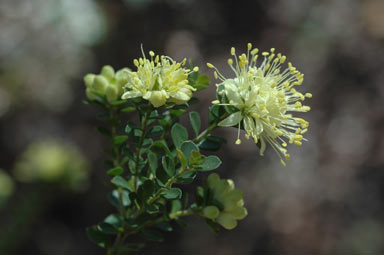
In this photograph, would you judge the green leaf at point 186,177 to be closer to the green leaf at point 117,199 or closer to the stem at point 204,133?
the stem at point 204,133

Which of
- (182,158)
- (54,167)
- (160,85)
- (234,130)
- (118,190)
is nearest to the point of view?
(182,158)

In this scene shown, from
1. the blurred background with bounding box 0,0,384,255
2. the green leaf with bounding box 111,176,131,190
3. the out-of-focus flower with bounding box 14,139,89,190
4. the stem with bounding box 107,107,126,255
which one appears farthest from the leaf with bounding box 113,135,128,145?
the blurred background with bounding box 0,0,384,255

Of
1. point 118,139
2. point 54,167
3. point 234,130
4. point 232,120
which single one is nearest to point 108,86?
point 118,139

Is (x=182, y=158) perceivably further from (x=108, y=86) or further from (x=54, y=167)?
(x=54, y=167)

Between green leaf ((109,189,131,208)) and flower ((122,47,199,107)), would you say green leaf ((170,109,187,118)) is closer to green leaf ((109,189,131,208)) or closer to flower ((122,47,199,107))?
flower ((122,47,199,107))

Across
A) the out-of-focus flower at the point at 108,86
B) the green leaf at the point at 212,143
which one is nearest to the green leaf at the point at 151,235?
the green leaf at the point at 212,143

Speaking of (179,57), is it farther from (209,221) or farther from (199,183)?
(209,221)
